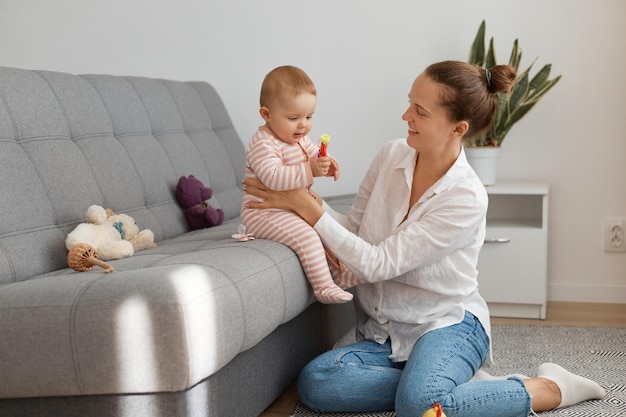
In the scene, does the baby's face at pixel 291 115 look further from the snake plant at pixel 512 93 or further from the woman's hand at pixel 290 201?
the snake plant at pixel 512 93

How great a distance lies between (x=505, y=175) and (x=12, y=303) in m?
2.35

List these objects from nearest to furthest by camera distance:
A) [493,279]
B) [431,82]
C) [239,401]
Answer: [239,401], [431,82], [493,279]

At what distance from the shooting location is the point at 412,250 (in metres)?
2.13

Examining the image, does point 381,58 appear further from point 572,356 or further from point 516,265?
point 572,356

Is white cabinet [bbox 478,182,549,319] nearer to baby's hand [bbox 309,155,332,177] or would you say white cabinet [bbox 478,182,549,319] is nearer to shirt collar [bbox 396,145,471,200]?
shirt collar [bbox 396,145,471,200]

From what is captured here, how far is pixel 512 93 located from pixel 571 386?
1460mm

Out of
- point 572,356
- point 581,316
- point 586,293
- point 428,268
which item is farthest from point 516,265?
point 428,268

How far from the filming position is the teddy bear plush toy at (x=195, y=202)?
2865 mm

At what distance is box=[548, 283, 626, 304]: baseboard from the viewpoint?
3.51 meters

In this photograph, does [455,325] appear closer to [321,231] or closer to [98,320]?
[321,231]

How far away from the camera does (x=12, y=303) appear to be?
1716mm

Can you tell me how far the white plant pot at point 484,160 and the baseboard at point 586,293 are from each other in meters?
0.59

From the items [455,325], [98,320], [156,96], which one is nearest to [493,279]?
[455,325]

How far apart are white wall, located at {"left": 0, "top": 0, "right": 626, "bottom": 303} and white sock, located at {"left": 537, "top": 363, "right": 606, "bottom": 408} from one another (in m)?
1.35
